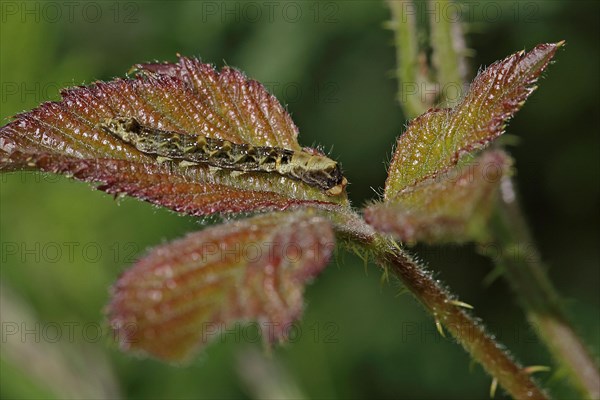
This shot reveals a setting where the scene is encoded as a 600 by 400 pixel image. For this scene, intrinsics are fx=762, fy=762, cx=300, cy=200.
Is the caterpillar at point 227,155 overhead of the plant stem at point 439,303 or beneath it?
overhead

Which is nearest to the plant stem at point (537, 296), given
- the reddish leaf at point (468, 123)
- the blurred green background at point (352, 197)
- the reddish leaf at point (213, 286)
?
the blurred green background at point (352, 197)

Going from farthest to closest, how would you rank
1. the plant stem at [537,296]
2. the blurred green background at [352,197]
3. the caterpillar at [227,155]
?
the blurred green background at [352,197] < the plant stem at [537,296] < the caterpillar at [227,155]

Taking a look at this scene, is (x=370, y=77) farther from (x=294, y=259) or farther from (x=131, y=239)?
(x=294, y=259)

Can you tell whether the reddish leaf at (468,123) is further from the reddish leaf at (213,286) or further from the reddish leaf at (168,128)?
the reddish leaf at (213,286)

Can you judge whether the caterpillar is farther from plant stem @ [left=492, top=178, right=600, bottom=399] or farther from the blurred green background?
the blurred green background

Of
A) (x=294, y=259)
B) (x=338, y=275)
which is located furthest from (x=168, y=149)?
(x=338, y=275)

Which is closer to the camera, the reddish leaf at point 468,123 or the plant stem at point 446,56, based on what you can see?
the reddish leaf at point 468,123

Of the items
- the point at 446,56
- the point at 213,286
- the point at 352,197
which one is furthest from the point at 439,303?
the point at 352,197
